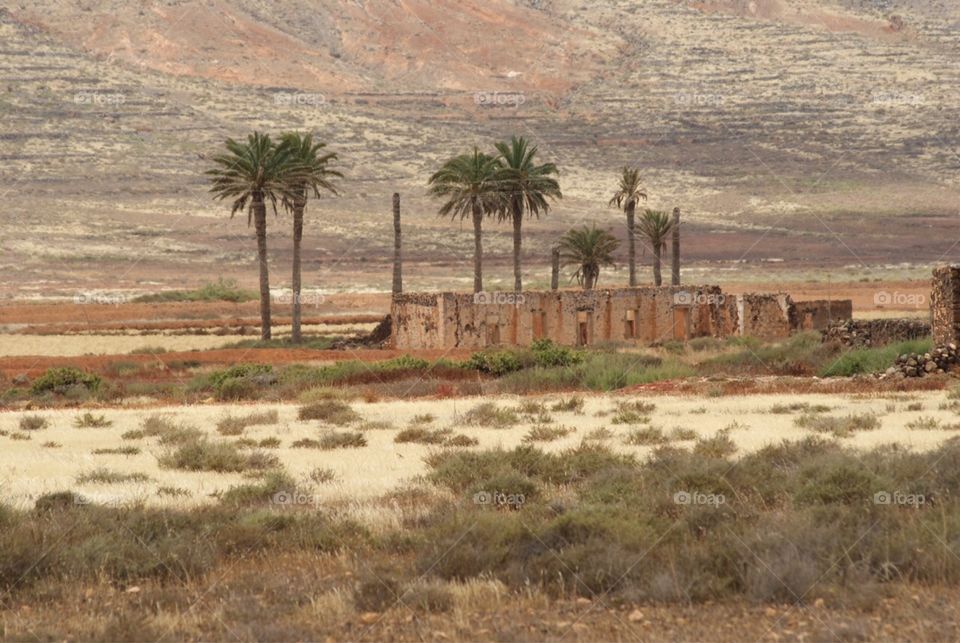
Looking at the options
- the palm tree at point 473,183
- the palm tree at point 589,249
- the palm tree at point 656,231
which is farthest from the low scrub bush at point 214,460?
the palm tree at point 656,231

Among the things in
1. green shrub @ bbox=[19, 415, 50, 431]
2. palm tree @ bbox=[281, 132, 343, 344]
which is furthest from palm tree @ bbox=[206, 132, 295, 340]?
green shrub @ bbox=[19, 415, 50, 431]

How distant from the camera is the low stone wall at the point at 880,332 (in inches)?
1422

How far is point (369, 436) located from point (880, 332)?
1967cm

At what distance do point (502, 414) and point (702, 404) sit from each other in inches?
174

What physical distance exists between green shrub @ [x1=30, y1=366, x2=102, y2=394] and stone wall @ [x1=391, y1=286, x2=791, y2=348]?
46.8 feet

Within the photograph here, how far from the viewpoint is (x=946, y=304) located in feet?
95.5

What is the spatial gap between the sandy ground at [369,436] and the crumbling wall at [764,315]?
21.9 m

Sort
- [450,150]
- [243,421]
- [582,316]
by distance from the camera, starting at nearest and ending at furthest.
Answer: [243,421] < [582,316] < [450,150]

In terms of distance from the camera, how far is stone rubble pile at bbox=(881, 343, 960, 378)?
28938mm

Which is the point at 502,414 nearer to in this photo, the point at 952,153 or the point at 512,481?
the point at 512,481

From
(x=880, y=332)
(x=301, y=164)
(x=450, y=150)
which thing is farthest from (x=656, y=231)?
(x=450, y=150)

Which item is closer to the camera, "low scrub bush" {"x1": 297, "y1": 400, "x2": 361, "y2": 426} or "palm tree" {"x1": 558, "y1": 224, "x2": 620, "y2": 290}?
"low scrub bush" {"x1": 297, "y1": 400, "x2": 361, "y2": 426}

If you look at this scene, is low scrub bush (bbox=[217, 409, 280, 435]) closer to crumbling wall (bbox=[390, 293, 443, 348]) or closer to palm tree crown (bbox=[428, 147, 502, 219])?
crumbling wall (bbox=[390, 293, 443, 348])

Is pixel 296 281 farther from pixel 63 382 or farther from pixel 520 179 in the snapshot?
pixel 63 382
